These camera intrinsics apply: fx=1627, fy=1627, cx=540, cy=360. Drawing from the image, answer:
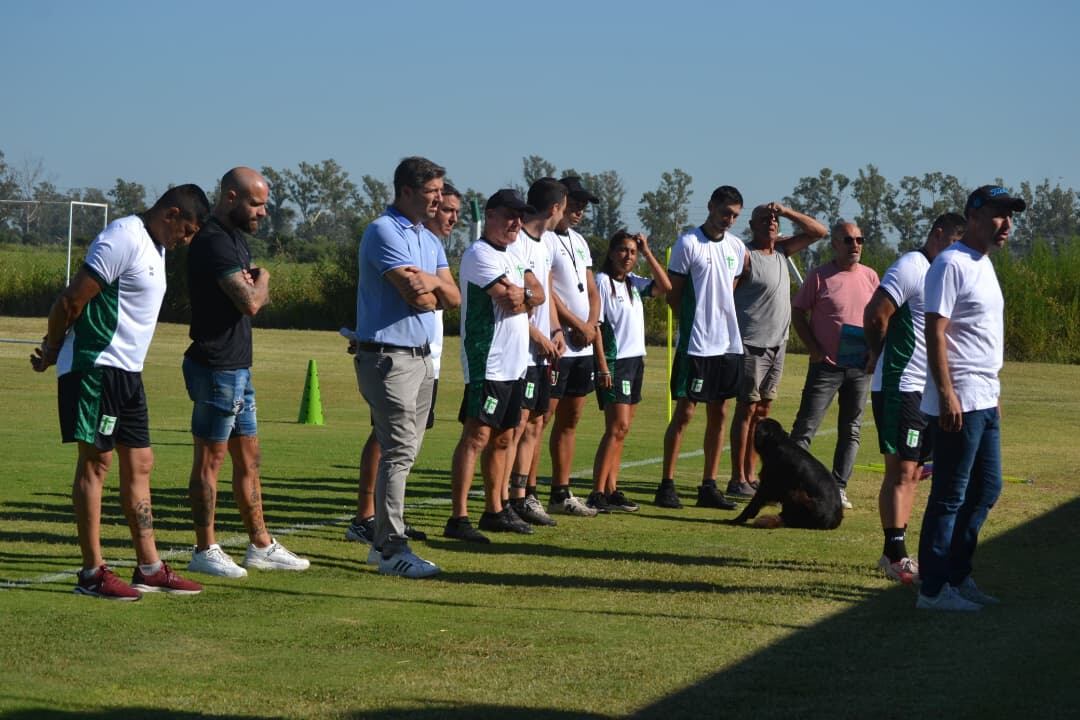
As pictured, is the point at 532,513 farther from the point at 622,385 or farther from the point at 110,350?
the point at 110,350

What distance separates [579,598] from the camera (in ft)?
25.7

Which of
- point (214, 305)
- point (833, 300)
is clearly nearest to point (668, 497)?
point (833, 300)

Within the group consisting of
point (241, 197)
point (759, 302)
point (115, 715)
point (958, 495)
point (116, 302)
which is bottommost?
point (115, 715)

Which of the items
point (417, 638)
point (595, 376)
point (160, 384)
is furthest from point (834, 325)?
point (160, 384)

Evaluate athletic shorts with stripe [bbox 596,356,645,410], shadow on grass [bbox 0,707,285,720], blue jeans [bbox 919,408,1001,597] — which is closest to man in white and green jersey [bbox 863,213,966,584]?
blue jeans [bbox 919,408,1001,597]

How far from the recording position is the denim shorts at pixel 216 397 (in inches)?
315

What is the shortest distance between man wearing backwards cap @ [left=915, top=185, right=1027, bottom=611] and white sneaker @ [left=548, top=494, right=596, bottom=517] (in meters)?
3.54

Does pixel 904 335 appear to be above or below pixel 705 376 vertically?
above

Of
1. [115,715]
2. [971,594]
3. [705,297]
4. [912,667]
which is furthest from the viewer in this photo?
[705,297]

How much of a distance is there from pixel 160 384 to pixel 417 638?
1806cm

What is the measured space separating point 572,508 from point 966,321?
13.2 ft

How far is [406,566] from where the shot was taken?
8297 mm

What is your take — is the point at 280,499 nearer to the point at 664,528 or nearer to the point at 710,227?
the point at 664,528

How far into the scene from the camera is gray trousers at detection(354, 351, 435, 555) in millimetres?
8266
